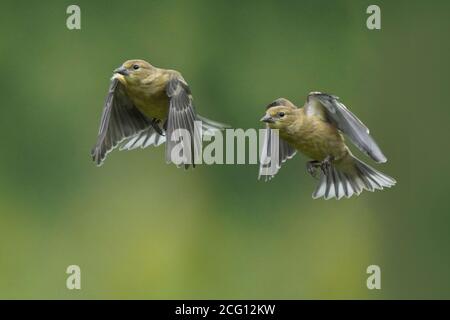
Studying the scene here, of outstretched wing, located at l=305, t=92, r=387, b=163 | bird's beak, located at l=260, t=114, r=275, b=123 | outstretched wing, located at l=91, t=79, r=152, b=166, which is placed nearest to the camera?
outstretched wing, located at l=305, t=92, r=387, b=163

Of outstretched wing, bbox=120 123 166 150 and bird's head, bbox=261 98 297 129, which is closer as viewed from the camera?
bird's head, bbox=261 98 297 129

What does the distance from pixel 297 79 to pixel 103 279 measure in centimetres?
→ 161

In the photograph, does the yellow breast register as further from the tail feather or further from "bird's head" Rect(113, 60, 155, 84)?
"bird's head" Rect(113, 60, 155, 84)

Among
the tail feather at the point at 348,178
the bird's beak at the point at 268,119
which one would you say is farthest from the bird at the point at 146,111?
the tail feather at the point at 348,178

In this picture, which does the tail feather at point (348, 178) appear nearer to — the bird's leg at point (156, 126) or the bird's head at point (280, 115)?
the bird's head at point (280, 115)

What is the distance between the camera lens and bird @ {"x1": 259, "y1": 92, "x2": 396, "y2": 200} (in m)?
2.52

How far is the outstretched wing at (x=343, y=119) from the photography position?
2.24m

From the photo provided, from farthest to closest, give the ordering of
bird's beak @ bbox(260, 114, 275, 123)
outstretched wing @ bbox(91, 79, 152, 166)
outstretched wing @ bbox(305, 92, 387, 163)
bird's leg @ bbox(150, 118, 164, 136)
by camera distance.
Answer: bird's leg @ bbox(150, 118, 164, 136), outstretched wing @ bbox(91, 79, 152, 166), bird's beak @ bbox(260, 114, 275, 123), outstretched wing @ bbox(305, 92, 387, 163)

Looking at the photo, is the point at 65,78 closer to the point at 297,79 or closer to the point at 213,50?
the point at 213,50

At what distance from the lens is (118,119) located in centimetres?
278

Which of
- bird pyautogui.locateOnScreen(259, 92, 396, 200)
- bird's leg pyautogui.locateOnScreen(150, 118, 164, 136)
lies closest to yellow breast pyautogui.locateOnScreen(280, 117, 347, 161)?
bird pyautogui.locateOnScreen(259, 92, 396, 200)

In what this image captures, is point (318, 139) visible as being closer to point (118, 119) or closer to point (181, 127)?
point (181, 127)

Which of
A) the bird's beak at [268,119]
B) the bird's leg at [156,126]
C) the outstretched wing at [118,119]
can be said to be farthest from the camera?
the bird's leg at [156,126]

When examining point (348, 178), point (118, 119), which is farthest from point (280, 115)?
point (118, 119)
